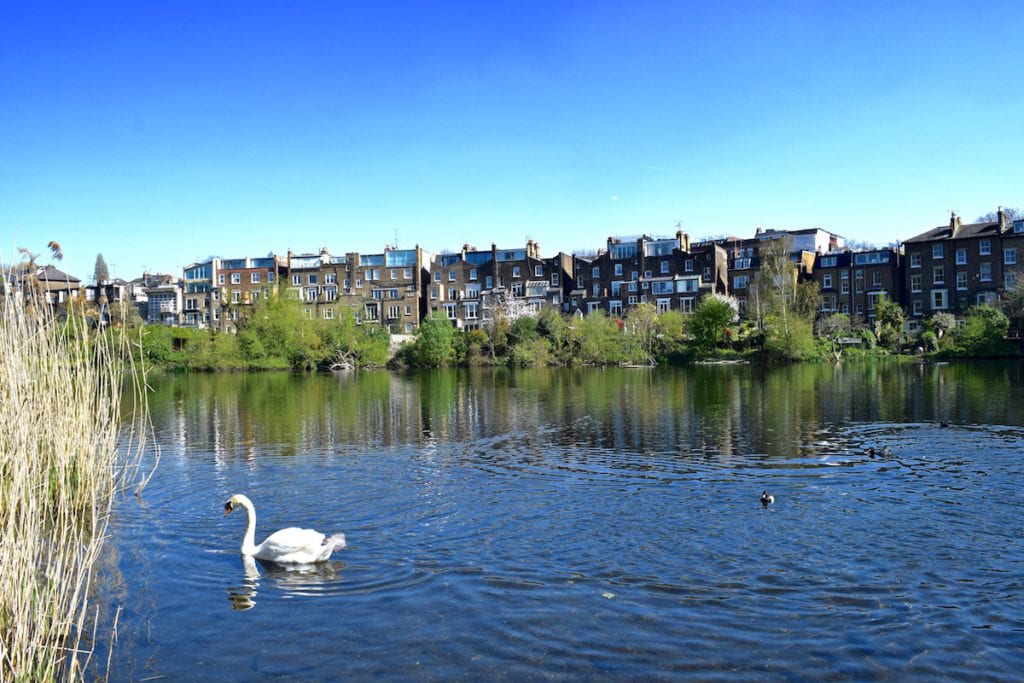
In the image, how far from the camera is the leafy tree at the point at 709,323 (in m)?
89.2

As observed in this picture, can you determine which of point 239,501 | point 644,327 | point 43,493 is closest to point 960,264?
point 644,327

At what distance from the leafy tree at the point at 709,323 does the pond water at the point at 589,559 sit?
202 feet

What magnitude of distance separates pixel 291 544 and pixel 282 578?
521mm

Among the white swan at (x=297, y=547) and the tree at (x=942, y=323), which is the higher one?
the tree at (x=942, y=323)

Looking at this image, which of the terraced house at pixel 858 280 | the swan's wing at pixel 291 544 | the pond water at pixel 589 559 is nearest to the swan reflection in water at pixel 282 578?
the pond water at pixel 589 559

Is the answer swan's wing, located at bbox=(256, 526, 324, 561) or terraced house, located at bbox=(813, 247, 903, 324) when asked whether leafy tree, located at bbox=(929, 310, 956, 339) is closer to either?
terraced house, located at bbox=(813, 247, 903, 324)

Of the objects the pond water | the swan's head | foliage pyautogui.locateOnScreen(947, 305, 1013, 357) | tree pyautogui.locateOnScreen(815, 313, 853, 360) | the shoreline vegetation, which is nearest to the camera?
the pond water

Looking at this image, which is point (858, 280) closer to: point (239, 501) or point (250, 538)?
point (239, 501)

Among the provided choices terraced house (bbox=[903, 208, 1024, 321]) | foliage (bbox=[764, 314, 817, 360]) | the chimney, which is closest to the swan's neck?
foliage (bbox=[764, 314, 817, 360])

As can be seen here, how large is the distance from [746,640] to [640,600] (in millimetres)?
1751

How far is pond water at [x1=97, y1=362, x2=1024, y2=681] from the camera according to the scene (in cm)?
957

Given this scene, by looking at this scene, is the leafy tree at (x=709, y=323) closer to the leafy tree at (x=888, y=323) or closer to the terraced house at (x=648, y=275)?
the terraced house at (x=648, y=275)

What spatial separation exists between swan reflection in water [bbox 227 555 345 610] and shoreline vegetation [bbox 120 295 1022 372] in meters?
74.7

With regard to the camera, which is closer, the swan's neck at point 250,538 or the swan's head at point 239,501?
the swan's neck at point 250,538
